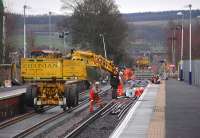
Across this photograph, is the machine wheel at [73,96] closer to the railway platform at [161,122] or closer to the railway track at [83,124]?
the railway track at [83,124]

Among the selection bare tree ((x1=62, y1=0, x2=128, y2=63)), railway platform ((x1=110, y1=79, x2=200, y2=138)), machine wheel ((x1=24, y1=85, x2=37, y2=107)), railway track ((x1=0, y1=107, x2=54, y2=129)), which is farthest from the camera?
bare tree ((x1=62, y1=0, x2=128, y2=63))

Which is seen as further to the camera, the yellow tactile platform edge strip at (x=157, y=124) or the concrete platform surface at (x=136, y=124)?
the concrete platform surface at (x=136, y=124)

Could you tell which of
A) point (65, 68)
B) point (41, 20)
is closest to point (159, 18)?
point (41, 20)

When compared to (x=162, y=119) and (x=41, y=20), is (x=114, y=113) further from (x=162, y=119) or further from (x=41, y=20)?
(x=41, y=20)

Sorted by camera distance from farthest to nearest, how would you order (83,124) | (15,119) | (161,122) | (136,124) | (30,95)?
(30,95)
(15,119)
(83,124)
(161,122)
(136,124)

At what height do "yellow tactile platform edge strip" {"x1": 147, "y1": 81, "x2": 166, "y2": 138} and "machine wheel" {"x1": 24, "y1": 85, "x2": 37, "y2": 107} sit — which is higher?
"machine wheel" {"x1": 24, "y1": 85, "x2": 37, "y2": 107}

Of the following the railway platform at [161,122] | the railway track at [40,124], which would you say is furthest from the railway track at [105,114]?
the railway track at [40,124]

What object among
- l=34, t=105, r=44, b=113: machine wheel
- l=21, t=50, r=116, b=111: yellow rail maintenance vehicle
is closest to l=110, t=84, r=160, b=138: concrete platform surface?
l=21, t=50, r=116, b=111: yellow rail maintenance vehicle

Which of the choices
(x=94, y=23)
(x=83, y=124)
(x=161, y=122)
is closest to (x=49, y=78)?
(x=83, y=124)

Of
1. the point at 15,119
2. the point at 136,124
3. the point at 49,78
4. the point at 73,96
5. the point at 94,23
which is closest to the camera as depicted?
the point at 136,124

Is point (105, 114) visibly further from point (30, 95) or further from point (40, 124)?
point (40, 124)

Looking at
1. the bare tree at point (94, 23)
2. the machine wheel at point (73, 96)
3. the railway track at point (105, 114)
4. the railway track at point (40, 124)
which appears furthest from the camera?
the bare tree at point (94, 23)

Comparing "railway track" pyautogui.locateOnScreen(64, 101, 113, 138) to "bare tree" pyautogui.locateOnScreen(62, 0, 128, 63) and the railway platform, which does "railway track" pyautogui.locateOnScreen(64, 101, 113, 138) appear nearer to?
the railway platform

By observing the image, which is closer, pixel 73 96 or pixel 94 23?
pixel 73 96
